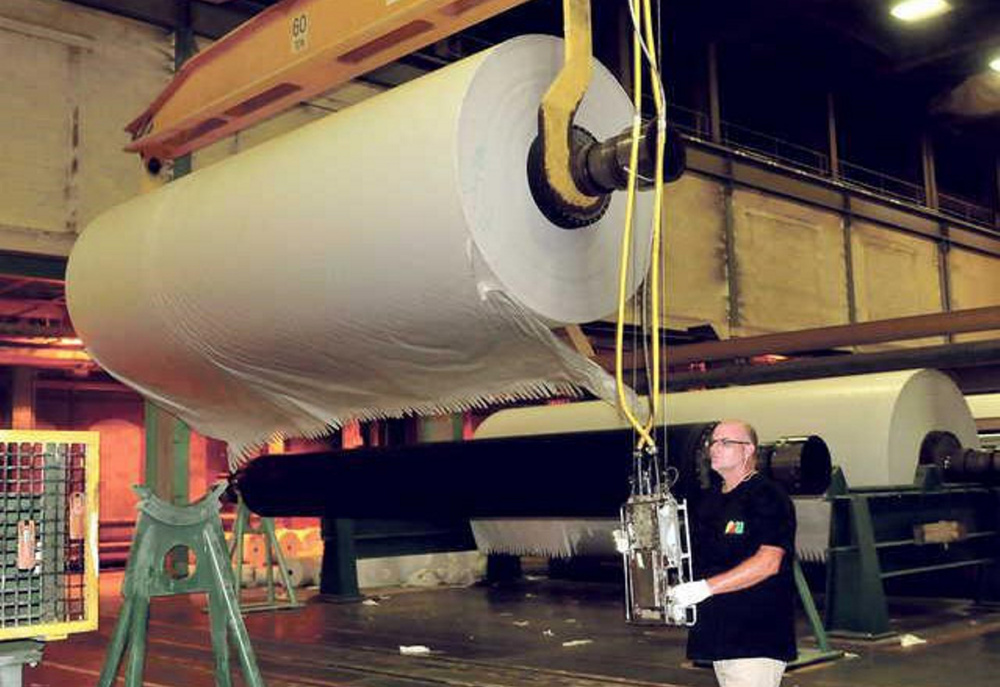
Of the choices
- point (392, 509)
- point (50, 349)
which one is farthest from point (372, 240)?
point (50, 349)

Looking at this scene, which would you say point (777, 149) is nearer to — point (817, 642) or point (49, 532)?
point (817, 642)

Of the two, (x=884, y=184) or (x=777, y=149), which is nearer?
(x=777, y=149)

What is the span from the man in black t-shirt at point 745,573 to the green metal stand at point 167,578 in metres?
1.75

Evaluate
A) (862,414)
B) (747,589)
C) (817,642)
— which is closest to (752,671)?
(747,589)

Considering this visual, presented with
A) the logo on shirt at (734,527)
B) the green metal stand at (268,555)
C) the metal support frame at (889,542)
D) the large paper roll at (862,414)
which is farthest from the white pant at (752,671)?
the green metal stand at (268,555)

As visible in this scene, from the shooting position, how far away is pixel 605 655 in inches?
225

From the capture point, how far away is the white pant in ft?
10.3

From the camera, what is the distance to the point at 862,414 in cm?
697

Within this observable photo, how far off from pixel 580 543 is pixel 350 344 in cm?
448

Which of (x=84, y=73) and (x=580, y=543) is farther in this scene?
(x=84, y=73)

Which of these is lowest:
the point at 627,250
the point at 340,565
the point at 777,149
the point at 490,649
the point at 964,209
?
the point at 490,649

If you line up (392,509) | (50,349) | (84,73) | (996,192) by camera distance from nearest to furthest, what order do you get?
(392,509), (84,73), (50,349), (996,192)

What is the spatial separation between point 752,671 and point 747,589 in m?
0.23

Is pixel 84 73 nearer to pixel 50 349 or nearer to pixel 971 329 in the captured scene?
pixel 50 349
